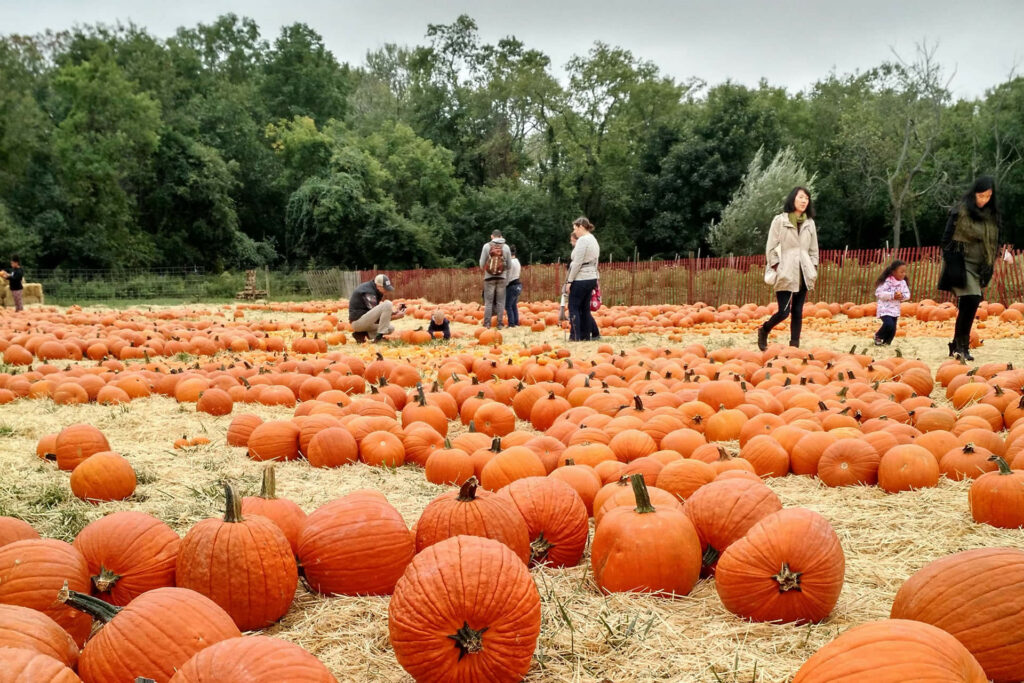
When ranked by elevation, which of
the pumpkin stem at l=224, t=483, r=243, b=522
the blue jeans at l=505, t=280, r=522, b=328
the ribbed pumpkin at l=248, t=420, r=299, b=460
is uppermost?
the blue jeans at l=505, t=280, r=522, b=328

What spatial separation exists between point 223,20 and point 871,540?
7201 cm

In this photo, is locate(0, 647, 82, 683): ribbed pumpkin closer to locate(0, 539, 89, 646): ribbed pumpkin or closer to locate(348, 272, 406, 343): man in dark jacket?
locate(0, 539, 89, 646): ribbed pumpkin

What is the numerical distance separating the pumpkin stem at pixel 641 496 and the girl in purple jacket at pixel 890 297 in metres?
8.40

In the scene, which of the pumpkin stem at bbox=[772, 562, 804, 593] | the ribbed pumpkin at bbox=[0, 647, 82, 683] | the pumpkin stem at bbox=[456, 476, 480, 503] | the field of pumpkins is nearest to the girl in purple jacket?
the field of pumpkins

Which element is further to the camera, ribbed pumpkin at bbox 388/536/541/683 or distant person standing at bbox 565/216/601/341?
distant person standing at bbox 565/216/601/341

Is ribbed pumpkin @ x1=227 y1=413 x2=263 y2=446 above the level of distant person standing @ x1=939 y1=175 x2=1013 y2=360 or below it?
below

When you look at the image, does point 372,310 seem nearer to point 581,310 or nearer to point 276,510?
point 581,310

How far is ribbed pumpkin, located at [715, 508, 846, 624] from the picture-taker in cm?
232

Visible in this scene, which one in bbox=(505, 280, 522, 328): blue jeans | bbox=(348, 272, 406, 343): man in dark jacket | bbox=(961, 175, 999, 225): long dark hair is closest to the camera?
bbox=(961, 175, 999, 225): long dark hair

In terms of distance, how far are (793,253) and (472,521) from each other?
7567mm

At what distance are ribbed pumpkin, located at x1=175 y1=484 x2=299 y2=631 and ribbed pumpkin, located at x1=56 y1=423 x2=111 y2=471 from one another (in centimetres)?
239

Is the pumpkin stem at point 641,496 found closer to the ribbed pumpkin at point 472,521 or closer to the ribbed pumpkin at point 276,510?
the ribbed pumpkin at point 472,521

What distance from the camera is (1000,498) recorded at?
10.3ft

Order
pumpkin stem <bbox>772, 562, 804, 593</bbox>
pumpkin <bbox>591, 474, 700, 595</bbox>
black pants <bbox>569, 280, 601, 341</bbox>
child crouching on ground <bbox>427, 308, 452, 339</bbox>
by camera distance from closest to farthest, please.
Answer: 1. pumpkin stem <bbox>772, 562, 804, 593</bbox>
2. pumpkin <bbox>591, 474, 700, 595</bbox>
3. black pants <bbox>569, 280, 601, 341</bbox>
4. child crouching on ground <bbox>427, 308, 452, 339</bbox>
